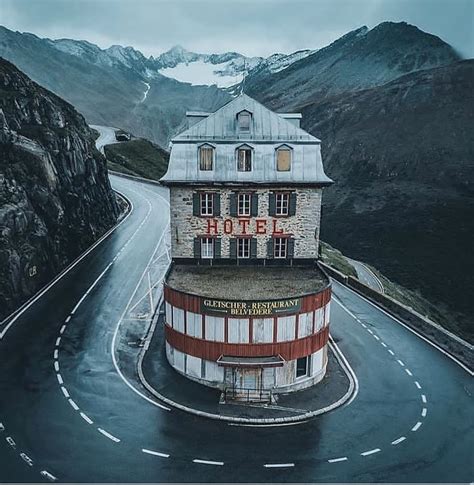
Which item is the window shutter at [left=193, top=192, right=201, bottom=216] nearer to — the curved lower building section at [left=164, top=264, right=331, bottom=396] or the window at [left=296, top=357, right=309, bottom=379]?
the curved lower building section at [left=164, top=264, right=331, bottom=396]

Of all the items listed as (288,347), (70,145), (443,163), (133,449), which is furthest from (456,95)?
(133,449)

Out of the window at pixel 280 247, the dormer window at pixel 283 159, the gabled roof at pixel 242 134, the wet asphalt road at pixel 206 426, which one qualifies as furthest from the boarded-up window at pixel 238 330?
the gabled roof at pixel 242 134

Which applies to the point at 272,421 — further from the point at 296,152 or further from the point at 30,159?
the point at 30,159

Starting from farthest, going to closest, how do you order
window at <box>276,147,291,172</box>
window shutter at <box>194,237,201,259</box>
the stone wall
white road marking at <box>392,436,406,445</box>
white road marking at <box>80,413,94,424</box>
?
window shutter at <box>194,237,201,259</box>
the stone wall
window at <box>276,147,291,172</box>
white road marking at <box>80,413,94,424</box>
white road marking at <box>392,436,406,445</box>

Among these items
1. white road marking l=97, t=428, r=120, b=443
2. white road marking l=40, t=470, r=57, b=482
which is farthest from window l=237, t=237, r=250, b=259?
white road marking l=40, t=470, r=57, b=482

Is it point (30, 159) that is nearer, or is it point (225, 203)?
point (225, 203)

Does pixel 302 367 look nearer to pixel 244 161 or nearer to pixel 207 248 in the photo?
pixel 207 248
